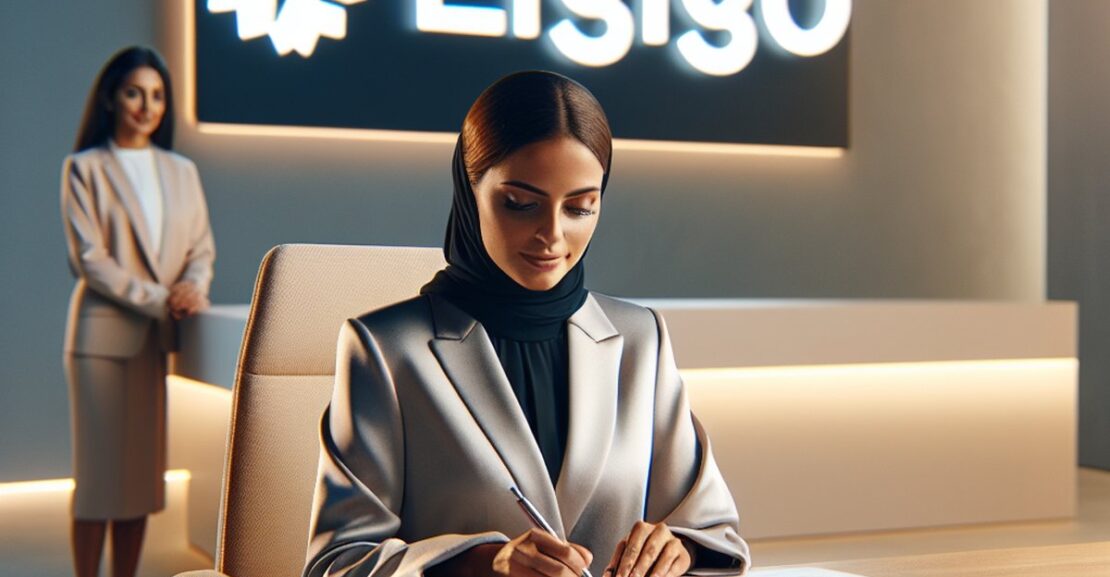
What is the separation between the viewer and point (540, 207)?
3.54ft

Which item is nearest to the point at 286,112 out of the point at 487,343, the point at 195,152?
the point at 195,152

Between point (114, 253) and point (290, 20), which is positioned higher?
point (290, 20)

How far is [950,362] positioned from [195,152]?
296cm

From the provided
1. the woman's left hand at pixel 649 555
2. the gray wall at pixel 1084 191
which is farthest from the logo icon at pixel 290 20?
the woman's left hand at pixel 649 555

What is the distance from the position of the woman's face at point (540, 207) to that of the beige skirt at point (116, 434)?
8.53 feet

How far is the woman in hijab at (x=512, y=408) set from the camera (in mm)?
1072

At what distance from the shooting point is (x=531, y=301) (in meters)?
1.13

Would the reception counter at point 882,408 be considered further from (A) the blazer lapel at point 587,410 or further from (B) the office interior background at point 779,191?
(A) the blazer lapel at point 587,410

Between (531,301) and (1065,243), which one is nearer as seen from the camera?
(531,301)

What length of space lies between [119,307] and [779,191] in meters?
3.56

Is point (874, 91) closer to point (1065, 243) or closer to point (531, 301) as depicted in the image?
point (1065, 243)

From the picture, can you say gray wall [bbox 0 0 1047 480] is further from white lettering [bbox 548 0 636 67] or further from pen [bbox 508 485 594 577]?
pen [bbox 508 485 594 577]

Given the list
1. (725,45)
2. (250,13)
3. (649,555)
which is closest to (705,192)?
(725,45)

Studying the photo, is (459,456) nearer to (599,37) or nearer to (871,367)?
(871,367)
